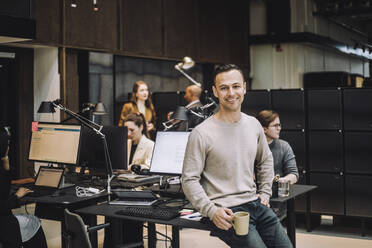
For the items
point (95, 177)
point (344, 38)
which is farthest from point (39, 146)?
point (344, 38)

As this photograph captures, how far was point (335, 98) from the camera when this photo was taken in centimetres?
539

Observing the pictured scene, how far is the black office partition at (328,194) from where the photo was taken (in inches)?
214

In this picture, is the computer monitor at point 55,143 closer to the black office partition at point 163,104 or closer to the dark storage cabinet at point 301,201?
the dark storage cabinet at point 301,201

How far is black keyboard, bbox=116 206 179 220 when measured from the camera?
303 cm

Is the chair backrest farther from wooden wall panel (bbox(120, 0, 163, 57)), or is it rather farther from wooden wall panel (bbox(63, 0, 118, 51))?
wooden wall panel (bbox(120, 0, 163, 57))

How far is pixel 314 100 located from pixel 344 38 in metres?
7.71

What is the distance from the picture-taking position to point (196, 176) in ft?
8.28

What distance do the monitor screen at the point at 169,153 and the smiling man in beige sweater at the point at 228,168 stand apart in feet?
4.21

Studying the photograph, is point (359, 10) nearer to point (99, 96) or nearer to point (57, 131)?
point (99, 96)

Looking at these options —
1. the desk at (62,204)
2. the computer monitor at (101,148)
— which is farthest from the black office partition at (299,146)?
the desk at (62,204)

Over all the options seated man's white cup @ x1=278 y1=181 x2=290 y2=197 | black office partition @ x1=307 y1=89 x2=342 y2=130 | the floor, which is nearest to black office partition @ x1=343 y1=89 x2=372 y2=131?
black office partition @ x1=307 y1=89 x2=342 y2=130

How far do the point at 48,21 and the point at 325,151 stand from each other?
370cm

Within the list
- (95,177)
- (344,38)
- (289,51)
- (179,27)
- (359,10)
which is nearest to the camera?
(95,177)

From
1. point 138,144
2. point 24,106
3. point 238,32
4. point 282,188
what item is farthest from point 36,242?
point 238,32
